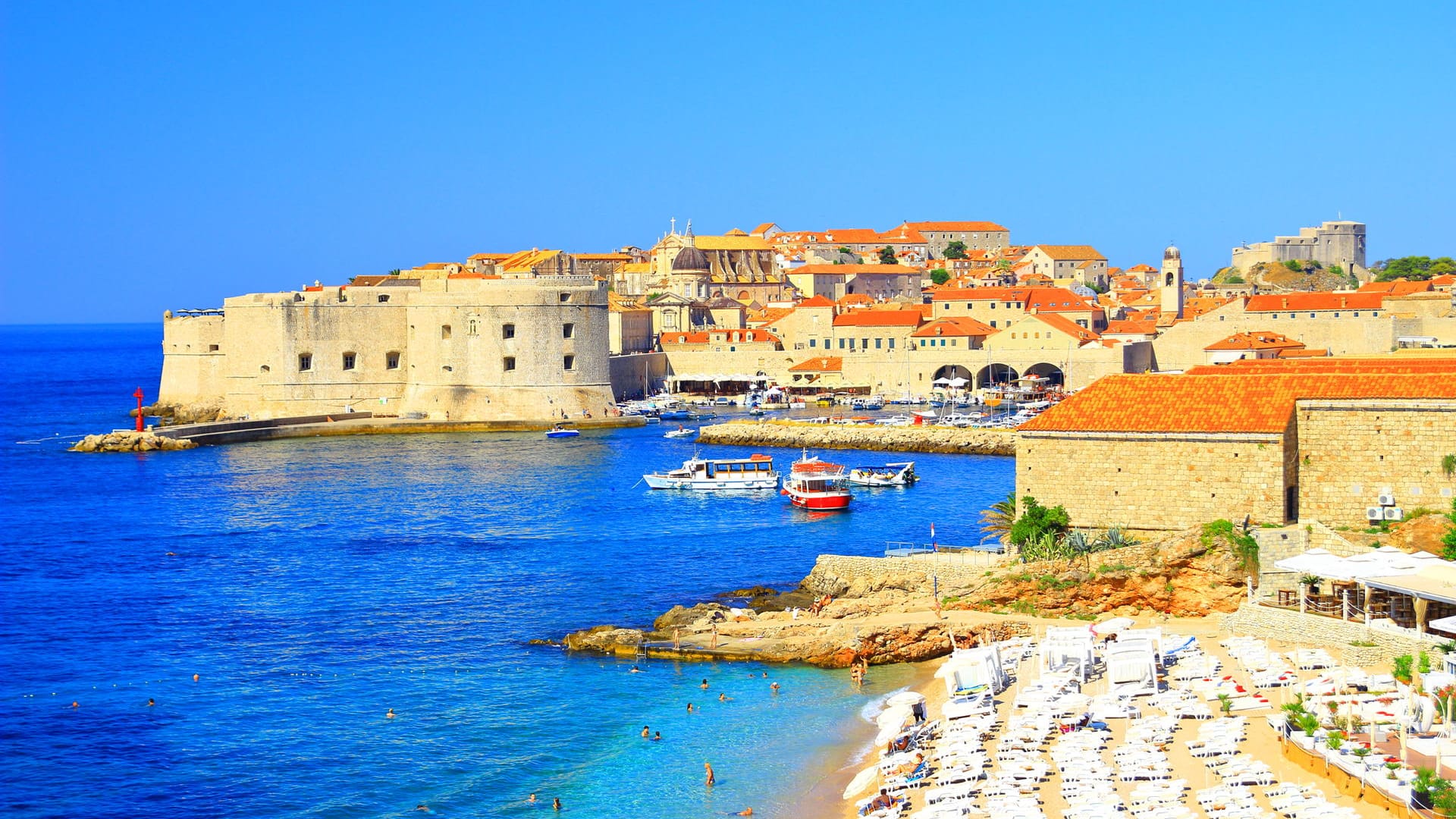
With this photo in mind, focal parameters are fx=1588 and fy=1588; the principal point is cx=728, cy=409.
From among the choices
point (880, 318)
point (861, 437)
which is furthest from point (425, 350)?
point (880, 318)

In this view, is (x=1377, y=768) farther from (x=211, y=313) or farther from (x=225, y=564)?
(x=211, y=313)

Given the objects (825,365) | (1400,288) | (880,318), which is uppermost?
(1400,288)

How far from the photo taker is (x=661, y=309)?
257ft

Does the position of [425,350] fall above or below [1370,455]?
above

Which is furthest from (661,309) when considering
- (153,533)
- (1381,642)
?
(1381,642)

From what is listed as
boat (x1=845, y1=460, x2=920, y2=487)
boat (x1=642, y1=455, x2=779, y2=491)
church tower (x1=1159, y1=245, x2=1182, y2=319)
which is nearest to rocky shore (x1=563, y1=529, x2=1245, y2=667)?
boat (x1=845, y1=460, x2=920, y2=487)

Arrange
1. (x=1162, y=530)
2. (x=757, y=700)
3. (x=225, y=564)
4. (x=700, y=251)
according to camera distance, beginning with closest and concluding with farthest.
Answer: (x=757, y=700) < (x=1162, y=530) < (x=225, y=564) < (x=700, y=251)

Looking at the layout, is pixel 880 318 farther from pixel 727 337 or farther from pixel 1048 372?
pixel 1048 372

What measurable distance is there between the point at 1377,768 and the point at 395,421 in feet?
141

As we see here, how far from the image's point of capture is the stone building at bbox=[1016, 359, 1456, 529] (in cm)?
1933

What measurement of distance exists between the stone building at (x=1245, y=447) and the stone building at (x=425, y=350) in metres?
33.3

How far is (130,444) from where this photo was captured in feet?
160

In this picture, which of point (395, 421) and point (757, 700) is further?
point (395, 421)

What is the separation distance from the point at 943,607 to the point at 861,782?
235 inches
